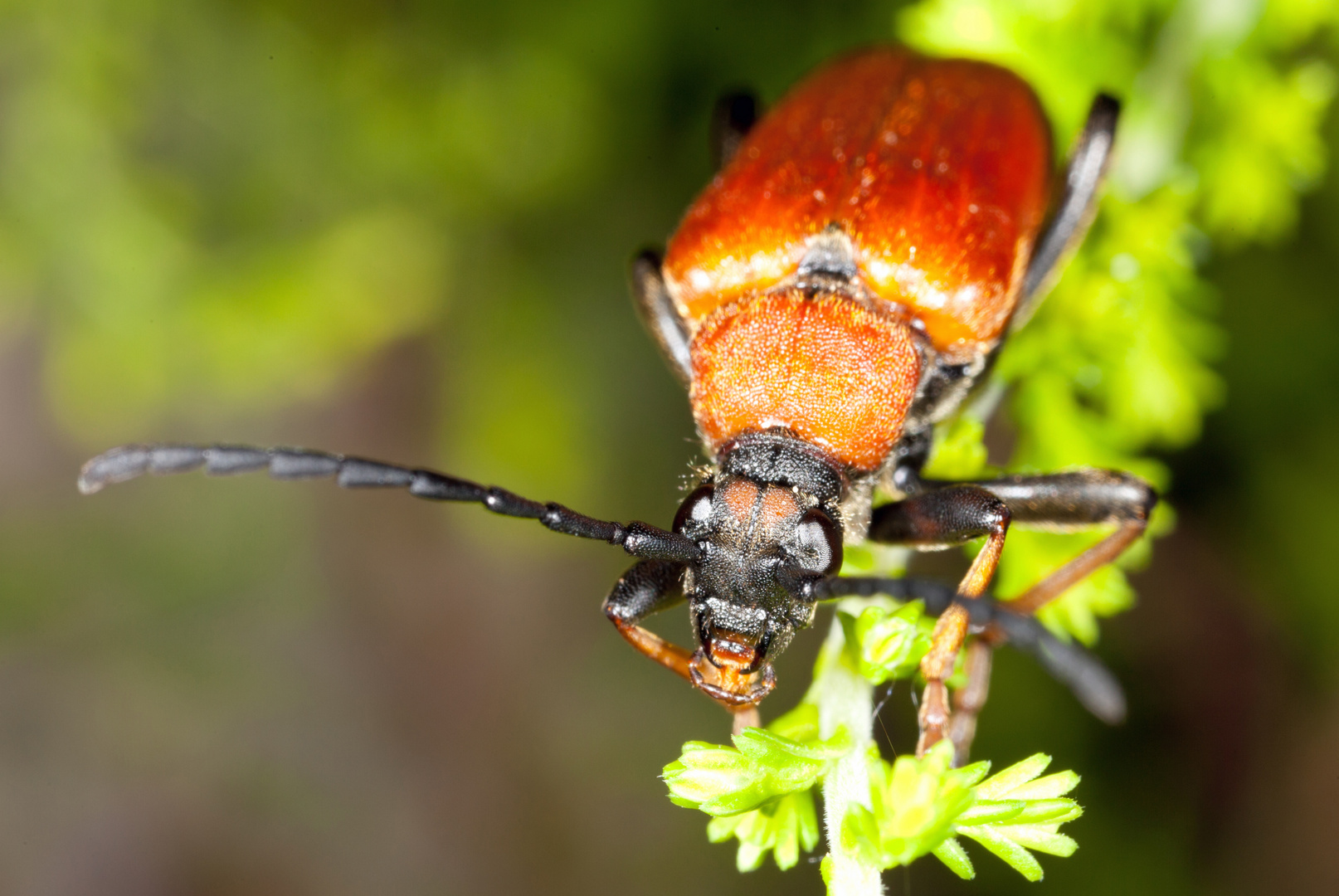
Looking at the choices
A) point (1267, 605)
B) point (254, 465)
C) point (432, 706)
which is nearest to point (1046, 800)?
point (254, 465)

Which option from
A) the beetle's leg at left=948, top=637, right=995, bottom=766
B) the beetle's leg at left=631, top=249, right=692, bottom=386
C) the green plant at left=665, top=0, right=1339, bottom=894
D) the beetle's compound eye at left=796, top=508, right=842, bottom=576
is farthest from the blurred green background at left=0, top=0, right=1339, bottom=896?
the beetle's compound eye at left=796, top=508, right=842, bottom=576

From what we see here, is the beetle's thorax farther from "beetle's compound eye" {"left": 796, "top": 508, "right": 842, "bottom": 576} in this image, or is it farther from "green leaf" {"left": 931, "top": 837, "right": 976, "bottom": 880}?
"green leaf" {"left": 931, "top": 837, "right": 976, "bottom": 880}

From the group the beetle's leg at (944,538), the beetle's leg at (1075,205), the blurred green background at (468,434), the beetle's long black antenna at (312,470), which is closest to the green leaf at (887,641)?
the beetle's leg at (944,538)

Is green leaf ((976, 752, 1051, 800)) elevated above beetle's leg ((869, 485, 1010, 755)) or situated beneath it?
situated beneath

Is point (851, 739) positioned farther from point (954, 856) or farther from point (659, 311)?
point (659, 311)

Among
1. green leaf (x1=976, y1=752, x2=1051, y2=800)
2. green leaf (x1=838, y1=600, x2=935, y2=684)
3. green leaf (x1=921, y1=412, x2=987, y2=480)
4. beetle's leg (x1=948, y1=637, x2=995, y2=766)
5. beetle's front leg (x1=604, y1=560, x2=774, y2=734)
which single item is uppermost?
green leaf (x1=921, y1=412, x2=987, y2=480)

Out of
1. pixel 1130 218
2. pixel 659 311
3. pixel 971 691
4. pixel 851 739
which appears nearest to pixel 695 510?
pixel 851 739
